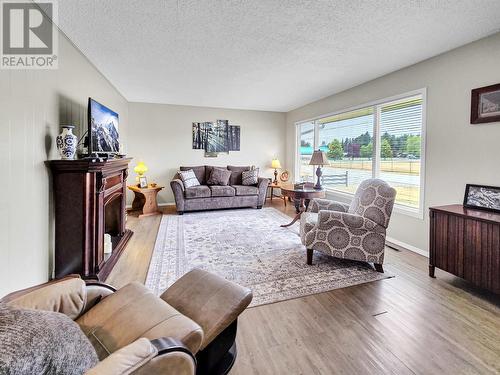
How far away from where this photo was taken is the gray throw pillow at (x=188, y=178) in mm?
5393

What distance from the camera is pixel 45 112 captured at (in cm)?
227

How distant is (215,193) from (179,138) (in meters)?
1.77

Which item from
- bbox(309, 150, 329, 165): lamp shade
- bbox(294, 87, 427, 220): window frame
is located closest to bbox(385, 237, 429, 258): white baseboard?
bbox(294, 87, 427, 220): window frame

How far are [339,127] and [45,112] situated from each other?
4459 millimetres

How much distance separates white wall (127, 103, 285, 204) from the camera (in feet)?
19.4

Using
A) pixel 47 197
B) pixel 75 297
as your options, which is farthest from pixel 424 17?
pixel 47 197

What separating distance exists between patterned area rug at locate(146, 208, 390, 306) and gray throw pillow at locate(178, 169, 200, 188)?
1.12 metres

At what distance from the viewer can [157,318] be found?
3.75 ft

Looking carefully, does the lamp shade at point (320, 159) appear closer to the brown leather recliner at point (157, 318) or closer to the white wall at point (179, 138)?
the white wall at point (179, 138)

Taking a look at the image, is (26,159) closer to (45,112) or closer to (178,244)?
(45,112)

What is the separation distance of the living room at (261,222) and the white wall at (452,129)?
0.02 metres

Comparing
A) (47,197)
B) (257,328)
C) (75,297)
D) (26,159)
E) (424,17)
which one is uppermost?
(424,17)

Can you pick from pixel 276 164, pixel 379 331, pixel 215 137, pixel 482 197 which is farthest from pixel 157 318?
pixel 276 164

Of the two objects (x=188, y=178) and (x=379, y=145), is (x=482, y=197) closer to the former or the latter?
(x=379, y=145)
